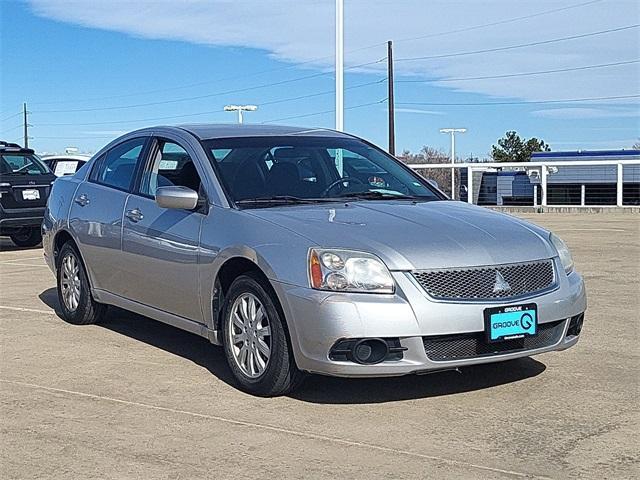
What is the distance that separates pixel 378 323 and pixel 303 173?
175cm

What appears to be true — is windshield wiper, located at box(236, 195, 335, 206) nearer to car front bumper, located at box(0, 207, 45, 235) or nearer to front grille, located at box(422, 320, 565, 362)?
front grille, located at box(422, 320, 565, 362)

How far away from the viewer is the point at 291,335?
5008 millimetres

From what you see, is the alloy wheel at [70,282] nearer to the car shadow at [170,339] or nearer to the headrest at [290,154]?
the car shadow at [170,339]

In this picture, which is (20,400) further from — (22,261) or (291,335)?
(22,261)

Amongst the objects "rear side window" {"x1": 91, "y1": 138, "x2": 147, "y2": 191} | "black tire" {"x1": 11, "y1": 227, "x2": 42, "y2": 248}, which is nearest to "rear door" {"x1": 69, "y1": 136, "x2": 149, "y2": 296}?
"rear side window" {"x1": 91, "y1": 138, "x2": 147, "y2": 191}

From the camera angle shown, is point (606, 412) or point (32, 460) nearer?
point (32, 460)

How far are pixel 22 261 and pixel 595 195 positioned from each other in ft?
50.8

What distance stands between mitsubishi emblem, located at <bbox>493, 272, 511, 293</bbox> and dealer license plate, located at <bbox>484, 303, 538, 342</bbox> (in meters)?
0.10

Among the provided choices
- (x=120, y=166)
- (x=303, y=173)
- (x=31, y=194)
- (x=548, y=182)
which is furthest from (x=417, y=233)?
(x=548, y=182)

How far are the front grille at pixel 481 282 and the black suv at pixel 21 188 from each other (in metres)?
10.6

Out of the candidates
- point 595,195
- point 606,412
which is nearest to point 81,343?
point 606,412

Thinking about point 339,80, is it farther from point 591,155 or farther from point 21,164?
point 591,155

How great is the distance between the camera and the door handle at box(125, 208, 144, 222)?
6504 millimetres

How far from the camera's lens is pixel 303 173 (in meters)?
6.24
